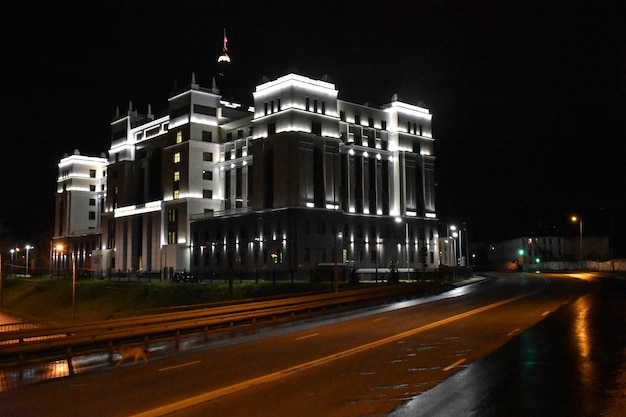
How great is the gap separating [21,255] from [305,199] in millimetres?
107007

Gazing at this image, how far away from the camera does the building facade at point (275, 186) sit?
84.4 meters

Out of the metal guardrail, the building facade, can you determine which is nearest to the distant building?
the building facade

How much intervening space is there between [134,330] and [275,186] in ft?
212

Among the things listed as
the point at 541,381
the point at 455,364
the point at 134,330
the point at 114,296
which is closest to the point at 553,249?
the point at 114,296

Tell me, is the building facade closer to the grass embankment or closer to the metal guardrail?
the grass embankment

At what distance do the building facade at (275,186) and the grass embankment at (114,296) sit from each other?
1082cm

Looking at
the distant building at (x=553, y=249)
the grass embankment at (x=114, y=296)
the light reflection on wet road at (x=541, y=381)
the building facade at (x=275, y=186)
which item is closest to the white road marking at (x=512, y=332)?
the light reflection on wet road at (x=541, y=381)

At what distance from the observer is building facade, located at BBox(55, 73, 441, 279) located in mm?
84438

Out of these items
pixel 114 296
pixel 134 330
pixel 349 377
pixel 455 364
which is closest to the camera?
pixel 349 377

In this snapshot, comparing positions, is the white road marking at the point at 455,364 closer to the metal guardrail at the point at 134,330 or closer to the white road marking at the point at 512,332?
the white road marking at the point at 512,332

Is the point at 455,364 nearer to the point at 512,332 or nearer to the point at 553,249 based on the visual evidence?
the point at 512,332

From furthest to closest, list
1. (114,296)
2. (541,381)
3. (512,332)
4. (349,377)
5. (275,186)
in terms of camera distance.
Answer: (275,186) → (114,296) → (512,332) → (349,377) → (541,381)

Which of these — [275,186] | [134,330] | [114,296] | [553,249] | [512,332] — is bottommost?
[114,296]

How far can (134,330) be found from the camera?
70.7 feet
